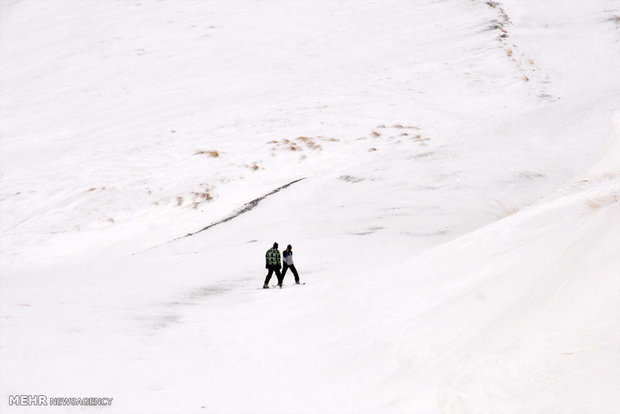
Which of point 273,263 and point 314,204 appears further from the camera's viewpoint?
point 314,204

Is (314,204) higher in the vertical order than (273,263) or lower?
lower

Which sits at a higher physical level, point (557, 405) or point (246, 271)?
point (557, 405)

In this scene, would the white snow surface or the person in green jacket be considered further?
the person in green jacket

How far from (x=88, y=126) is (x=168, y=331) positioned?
83.3ft

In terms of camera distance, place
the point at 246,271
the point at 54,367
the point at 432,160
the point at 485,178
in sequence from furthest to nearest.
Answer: the point at 432,160 < the point at 485,178 < the point at 246,271 < the point at 54,367

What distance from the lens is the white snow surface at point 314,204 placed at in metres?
6.77

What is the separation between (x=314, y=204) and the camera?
21906 millimetres

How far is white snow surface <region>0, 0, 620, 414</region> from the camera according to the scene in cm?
677

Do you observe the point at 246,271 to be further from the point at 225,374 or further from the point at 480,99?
the point at 480,99

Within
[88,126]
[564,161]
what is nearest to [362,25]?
[88,126]

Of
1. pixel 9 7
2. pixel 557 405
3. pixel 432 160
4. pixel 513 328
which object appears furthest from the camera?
pixel 9 7

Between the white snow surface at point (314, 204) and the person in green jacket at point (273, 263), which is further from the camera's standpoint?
the person in green jacket at point (273, 263)

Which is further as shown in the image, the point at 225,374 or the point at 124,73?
the point at 124,73

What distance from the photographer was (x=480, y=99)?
34.0 m
